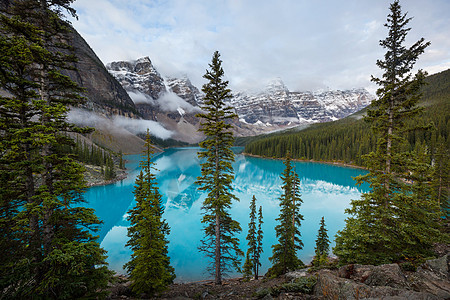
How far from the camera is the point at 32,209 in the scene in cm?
529

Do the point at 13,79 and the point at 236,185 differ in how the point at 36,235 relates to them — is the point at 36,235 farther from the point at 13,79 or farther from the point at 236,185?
the point at 236,185

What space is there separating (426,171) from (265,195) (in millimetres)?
38584

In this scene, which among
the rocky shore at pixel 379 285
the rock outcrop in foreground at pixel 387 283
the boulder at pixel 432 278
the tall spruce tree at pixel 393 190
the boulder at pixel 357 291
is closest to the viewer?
the boulder at pixel 357 291

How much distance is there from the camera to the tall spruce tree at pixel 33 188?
17.0ft

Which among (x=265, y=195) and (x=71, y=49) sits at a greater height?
(x=71, y=49)

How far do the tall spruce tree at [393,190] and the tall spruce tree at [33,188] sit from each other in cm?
1146

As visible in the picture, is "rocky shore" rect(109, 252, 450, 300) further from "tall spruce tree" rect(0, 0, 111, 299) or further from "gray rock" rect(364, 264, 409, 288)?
"tall spruce tree" rect(0, 0, 111, 299)

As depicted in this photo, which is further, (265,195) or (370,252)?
(265,195)

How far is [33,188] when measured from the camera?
248 inches

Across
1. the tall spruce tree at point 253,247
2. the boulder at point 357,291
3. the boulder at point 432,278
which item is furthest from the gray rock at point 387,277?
the tall spruce tree at point 253,247

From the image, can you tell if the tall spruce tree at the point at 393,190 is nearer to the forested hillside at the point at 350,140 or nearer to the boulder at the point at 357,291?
the boulder at the point at 357,291

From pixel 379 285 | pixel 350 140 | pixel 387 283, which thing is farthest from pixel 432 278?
pixel 350 140

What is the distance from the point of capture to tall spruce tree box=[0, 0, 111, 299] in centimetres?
519

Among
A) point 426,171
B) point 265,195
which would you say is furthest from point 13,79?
point 265,195
